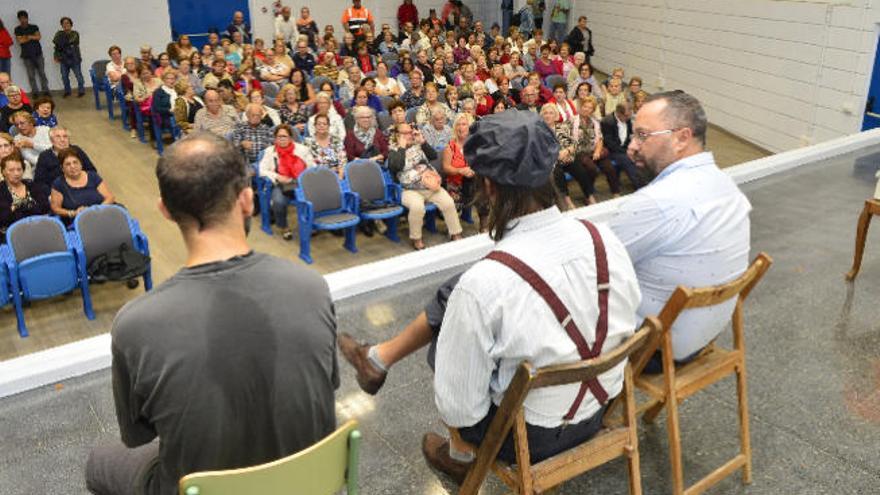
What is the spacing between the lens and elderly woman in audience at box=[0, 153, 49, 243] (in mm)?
5129

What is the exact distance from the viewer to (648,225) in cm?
216

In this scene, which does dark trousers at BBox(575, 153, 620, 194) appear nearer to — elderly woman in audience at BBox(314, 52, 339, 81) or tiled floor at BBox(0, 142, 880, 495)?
tiled floor at BBox(0, 142, 880, 495)

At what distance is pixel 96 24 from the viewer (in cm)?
1183

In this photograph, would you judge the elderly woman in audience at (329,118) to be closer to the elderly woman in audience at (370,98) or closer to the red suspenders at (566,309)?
the elderly woman in audience at (370,98)

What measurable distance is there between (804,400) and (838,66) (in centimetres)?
706

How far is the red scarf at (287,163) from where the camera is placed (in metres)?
6.24

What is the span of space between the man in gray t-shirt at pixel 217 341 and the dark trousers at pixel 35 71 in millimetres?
11295

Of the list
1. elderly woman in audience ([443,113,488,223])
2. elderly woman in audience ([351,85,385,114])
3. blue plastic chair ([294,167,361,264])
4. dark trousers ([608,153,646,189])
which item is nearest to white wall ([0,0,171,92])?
elderly woman in audience ([351,85,385,114])

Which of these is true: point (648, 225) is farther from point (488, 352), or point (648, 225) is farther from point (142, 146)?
point (142, 146)

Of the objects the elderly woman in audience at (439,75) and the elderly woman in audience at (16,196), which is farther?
the elderly woman in audience at (439,75)

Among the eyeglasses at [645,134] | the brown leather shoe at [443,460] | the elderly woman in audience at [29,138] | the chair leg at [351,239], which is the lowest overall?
the chair leg at [351,239]

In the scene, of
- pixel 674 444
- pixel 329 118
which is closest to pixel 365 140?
pixel 329 118

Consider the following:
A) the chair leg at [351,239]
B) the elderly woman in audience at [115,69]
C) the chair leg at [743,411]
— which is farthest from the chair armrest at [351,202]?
the elderly woman in audience at [115,69]

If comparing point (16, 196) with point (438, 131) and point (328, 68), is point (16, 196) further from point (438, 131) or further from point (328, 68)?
point (328, 68)
